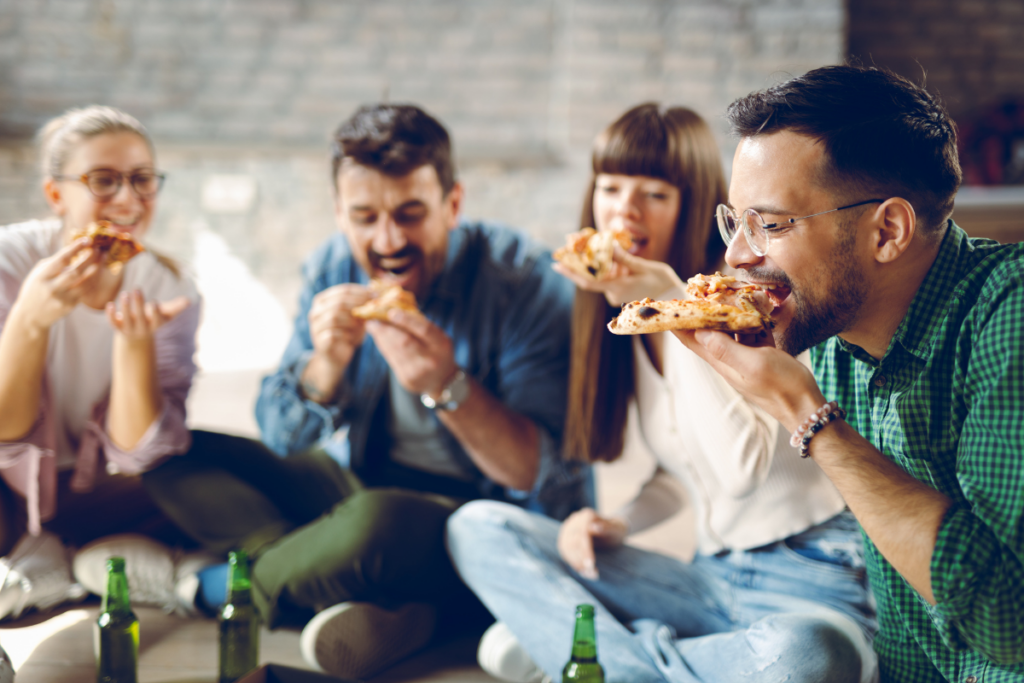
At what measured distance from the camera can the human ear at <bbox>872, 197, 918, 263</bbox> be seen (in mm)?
1265

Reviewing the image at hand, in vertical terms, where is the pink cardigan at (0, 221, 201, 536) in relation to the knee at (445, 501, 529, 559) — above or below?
above

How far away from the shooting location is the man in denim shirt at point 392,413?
204 centimetres

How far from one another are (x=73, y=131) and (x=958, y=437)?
2187 millimetres

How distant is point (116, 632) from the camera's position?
5.64ft

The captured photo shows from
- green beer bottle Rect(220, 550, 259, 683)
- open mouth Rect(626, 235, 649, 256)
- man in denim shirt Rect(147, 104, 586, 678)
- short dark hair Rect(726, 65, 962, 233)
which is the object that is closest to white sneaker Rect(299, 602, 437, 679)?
man in denim shirt Rect(147, 104, 586, 678)

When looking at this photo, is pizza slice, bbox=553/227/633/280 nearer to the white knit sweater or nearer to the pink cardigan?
the white knit sweater

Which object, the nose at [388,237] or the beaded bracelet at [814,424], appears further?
the nose at [388,237]

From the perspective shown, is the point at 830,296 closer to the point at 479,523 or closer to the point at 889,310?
the point at 889,310

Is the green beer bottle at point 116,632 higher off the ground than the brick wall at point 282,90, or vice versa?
the brick wall at point 282,90

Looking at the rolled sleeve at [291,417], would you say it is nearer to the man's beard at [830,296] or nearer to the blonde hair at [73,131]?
the blonde hair at [73,131]

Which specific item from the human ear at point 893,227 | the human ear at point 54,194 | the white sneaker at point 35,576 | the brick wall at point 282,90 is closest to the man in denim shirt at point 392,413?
the white sneaker at point 35,576

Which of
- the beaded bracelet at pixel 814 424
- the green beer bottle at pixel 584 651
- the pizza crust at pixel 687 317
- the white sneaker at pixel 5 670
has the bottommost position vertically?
the white sneaker at pixel 5 670

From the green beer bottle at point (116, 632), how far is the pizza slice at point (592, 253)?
1176mm

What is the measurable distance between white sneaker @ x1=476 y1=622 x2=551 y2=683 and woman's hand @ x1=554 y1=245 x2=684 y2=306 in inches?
32.7
